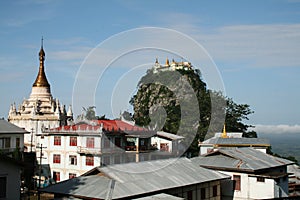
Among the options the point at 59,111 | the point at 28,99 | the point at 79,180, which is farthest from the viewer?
the point at 28,99

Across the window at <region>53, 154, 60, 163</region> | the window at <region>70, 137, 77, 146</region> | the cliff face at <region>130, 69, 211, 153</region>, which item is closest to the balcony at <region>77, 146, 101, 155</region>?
the window at <region>70, 137, 77, 146</region>

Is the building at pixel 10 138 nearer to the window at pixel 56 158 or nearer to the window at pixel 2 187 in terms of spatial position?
the window at pixel 56 158

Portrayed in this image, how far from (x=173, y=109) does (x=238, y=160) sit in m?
29.0

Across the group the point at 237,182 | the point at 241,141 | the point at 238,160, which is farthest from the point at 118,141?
the point at 237,182

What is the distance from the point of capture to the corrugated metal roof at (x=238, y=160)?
2706cm

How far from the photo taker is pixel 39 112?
48.4m

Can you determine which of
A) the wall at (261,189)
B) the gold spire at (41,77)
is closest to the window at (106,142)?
the wall at (261,189)

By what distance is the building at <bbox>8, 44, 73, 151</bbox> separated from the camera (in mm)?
46844

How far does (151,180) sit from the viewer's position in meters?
21.4

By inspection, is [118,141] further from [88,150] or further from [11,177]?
[11,177]

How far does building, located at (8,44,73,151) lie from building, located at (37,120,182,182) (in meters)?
6.04

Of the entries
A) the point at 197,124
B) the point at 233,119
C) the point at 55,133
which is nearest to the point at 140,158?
the point at 55,133

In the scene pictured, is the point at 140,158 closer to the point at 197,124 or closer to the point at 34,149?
the point at 34,149

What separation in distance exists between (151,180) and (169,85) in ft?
97.7
